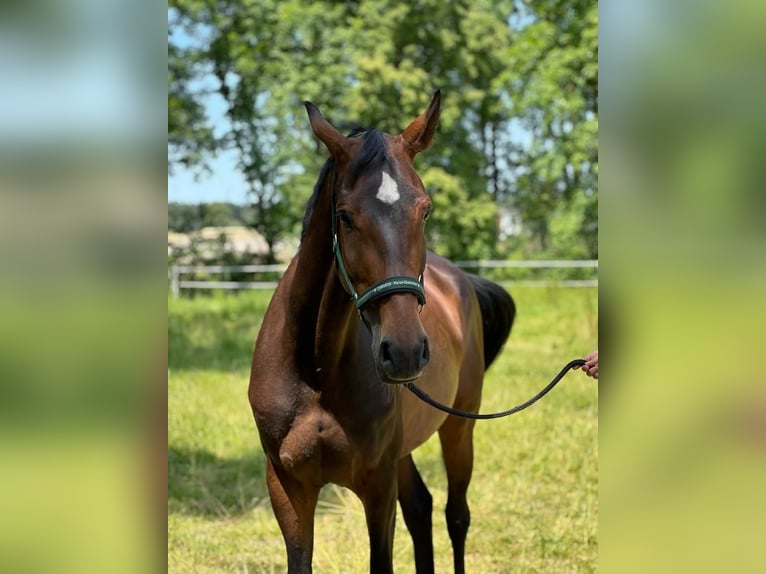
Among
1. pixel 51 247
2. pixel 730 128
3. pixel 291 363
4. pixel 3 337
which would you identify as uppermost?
pixel 730 128

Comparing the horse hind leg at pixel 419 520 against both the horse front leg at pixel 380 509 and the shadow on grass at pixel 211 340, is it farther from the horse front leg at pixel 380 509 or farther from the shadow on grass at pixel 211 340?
the shadow on grass at pixel 211 340

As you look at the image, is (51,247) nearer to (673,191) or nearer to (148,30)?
(148,30)

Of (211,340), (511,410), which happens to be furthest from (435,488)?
(211,340)

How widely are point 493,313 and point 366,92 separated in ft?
52.9


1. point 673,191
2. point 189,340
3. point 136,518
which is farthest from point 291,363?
point 189,340

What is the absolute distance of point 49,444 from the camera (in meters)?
0.94

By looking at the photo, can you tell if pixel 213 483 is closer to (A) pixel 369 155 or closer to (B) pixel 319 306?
(B) pixel 319 306

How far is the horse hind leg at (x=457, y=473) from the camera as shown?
162 inches

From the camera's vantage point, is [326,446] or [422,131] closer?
[422,131]

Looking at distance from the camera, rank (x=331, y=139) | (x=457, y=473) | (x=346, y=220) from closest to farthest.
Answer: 1. (x=346, y=220)
2. (x=331, y=139)
3. (x=457, y=473)

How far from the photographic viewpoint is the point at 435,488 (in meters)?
5.56

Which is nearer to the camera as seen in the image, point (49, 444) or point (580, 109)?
point (49, 444)

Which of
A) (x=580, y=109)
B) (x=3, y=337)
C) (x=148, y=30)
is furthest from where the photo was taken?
(x=580, y=109)

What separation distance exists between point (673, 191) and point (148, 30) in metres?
0.70
